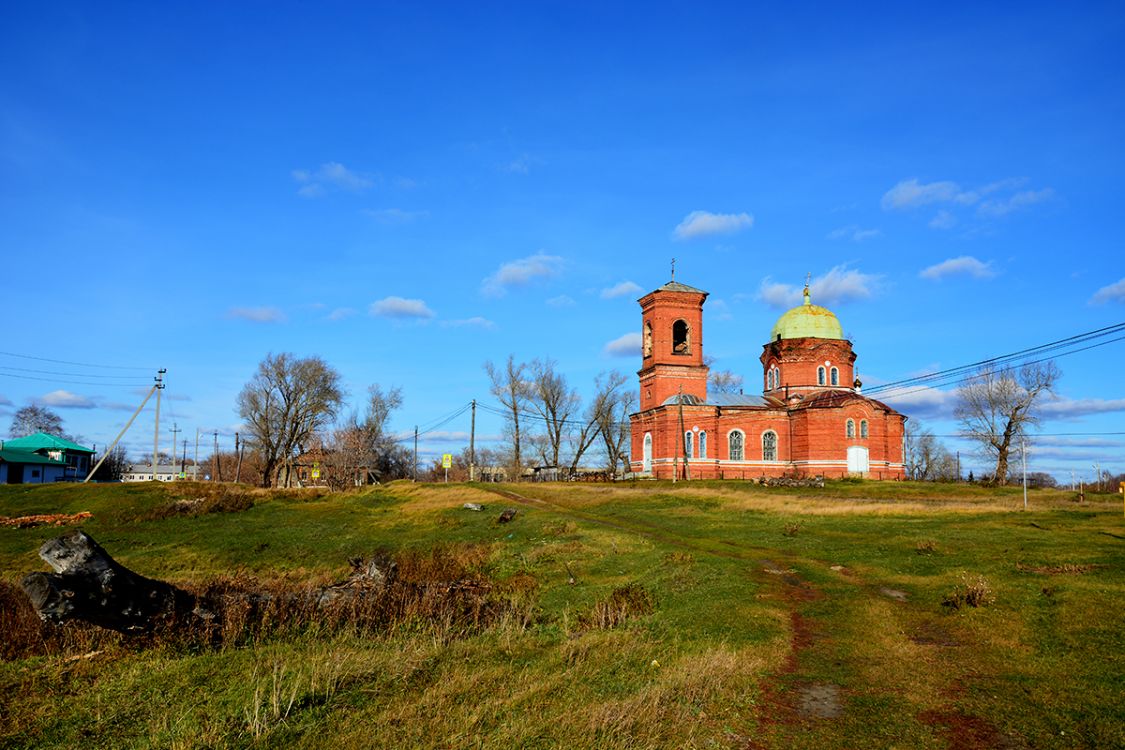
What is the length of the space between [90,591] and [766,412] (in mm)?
50136

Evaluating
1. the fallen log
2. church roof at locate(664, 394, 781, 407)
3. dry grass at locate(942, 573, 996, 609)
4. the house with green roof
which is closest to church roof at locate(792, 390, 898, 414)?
church roof at locate(664, 394, 781, 407)

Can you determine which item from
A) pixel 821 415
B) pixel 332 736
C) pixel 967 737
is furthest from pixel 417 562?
pixel 821 415

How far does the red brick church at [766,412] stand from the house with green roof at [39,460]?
59.1 m

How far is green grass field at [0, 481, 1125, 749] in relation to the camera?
7922 mm

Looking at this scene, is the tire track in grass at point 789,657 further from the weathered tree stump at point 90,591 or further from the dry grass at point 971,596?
the weathered tree stump at point 90,591

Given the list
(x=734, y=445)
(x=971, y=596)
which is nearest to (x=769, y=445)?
(x=734, y=445)

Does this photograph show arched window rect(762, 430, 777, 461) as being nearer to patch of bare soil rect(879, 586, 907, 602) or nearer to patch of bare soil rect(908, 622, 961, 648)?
patch of bare soil rect(879, 586, 907, 602)

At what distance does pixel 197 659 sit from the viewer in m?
10.6

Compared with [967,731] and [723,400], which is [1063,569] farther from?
[723,400]

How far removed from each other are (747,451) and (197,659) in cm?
4861

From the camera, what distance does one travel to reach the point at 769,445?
55.9 m

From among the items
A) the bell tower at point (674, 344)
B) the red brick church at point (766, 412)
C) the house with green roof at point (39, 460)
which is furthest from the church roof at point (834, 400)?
the house with green roof at point (39, 460)

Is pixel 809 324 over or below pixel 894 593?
over

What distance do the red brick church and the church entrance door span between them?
2.8 inches
